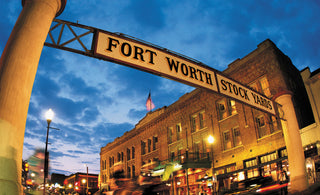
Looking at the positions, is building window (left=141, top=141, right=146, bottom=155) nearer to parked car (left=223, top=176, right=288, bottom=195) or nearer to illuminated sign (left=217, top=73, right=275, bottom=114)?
parked car (left=223, top=176, right=288, bottom=195)

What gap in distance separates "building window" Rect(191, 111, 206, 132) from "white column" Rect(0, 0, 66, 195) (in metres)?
26.0

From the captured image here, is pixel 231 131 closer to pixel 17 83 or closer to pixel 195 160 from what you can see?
pixel 195 160

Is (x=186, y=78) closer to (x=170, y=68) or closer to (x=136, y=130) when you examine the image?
(x=170, y=68)

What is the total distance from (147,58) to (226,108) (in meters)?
22.2

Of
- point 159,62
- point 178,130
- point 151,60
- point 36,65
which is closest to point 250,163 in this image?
point 178,130

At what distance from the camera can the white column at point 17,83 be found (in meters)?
3.05

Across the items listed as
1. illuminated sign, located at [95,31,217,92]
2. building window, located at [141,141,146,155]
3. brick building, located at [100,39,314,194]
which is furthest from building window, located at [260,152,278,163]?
building window, located at [141,141,146,155]

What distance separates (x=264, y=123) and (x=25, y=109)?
21963 millimetres

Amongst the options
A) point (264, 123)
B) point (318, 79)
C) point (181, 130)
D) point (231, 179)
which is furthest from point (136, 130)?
point (318, 79)

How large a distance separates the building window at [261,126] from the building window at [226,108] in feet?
8.94

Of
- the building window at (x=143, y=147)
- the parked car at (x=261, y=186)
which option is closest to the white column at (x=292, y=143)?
the parked car at (x=261, y=186)

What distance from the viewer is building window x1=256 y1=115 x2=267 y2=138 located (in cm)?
2219

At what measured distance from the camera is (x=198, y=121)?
29.5 m

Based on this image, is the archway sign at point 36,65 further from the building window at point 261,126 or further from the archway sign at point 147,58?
the building window at point 261,126
